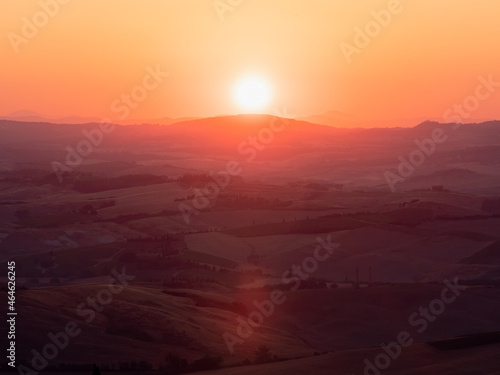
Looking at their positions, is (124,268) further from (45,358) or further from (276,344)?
(45,358)

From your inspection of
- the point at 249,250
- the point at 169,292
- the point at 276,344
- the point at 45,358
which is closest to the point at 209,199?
the point at 249,250

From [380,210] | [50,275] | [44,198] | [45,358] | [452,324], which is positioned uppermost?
[44,198]
